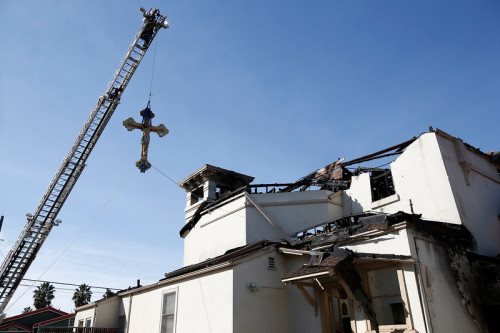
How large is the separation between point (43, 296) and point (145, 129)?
59.2 meters

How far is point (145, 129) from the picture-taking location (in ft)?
60.3

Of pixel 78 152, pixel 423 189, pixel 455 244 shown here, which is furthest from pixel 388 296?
pixel 78 152

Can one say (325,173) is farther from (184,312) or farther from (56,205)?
(56,205)

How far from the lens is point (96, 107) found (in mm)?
20844

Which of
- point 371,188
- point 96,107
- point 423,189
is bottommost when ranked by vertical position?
point 423,189

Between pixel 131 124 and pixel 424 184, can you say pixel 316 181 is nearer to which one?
pixel 424 184

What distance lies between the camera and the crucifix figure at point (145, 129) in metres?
18.0

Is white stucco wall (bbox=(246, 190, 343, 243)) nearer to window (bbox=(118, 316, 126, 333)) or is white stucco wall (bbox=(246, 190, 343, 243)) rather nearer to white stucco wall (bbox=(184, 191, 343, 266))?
white stucco wall (bbox=(184, 191, 343, 266))

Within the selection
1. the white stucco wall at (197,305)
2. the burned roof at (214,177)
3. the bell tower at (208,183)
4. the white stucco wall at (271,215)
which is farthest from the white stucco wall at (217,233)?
the white stucco wall at (197,305)

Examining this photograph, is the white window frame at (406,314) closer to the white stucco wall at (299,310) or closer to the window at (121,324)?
the white stucco wall at (299,310)

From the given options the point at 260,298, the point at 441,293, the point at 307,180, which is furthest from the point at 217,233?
the point at 441,293

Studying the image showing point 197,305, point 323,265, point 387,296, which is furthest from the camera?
point 197,305

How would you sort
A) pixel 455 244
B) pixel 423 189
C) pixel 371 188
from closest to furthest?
1. pixel 455 244
2. pixel 423 189
3. pixel 371 188

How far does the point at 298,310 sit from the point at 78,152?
15140mm
